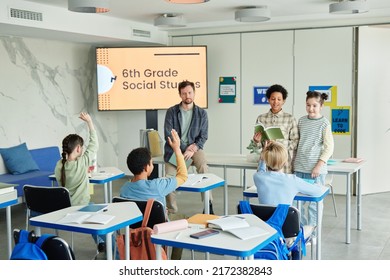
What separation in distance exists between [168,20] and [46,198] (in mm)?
3964

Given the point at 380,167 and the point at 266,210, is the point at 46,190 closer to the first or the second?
the point at 266,210

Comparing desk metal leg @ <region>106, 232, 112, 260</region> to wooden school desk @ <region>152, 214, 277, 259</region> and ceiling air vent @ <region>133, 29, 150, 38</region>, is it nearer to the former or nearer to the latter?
wooden school desk @ <region>152, 214, 277, 259</region>

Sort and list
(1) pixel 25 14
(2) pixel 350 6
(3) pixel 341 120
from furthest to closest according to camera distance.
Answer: (3) pixel 341 120, (2) pixel 350 6, (1) pixel 25 14

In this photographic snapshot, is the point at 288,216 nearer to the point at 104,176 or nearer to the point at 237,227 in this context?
the point at 237,227

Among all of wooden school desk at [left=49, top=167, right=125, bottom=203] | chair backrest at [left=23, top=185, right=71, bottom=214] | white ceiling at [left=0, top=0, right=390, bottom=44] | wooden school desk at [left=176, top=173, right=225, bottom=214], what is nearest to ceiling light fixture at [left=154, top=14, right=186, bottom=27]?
white ceiling at [left=0, top=0, right=390, bottom=44]

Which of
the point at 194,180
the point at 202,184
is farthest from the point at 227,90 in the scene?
the point at 202,184

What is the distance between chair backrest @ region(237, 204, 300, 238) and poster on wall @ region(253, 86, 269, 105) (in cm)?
487

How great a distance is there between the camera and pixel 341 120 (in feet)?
25.3

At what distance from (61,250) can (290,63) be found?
19.9ft

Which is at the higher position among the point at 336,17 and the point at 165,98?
the point at 336,17

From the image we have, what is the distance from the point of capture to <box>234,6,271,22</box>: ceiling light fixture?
22.6 feet

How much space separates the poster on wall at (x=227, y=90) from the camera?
27.9ft
